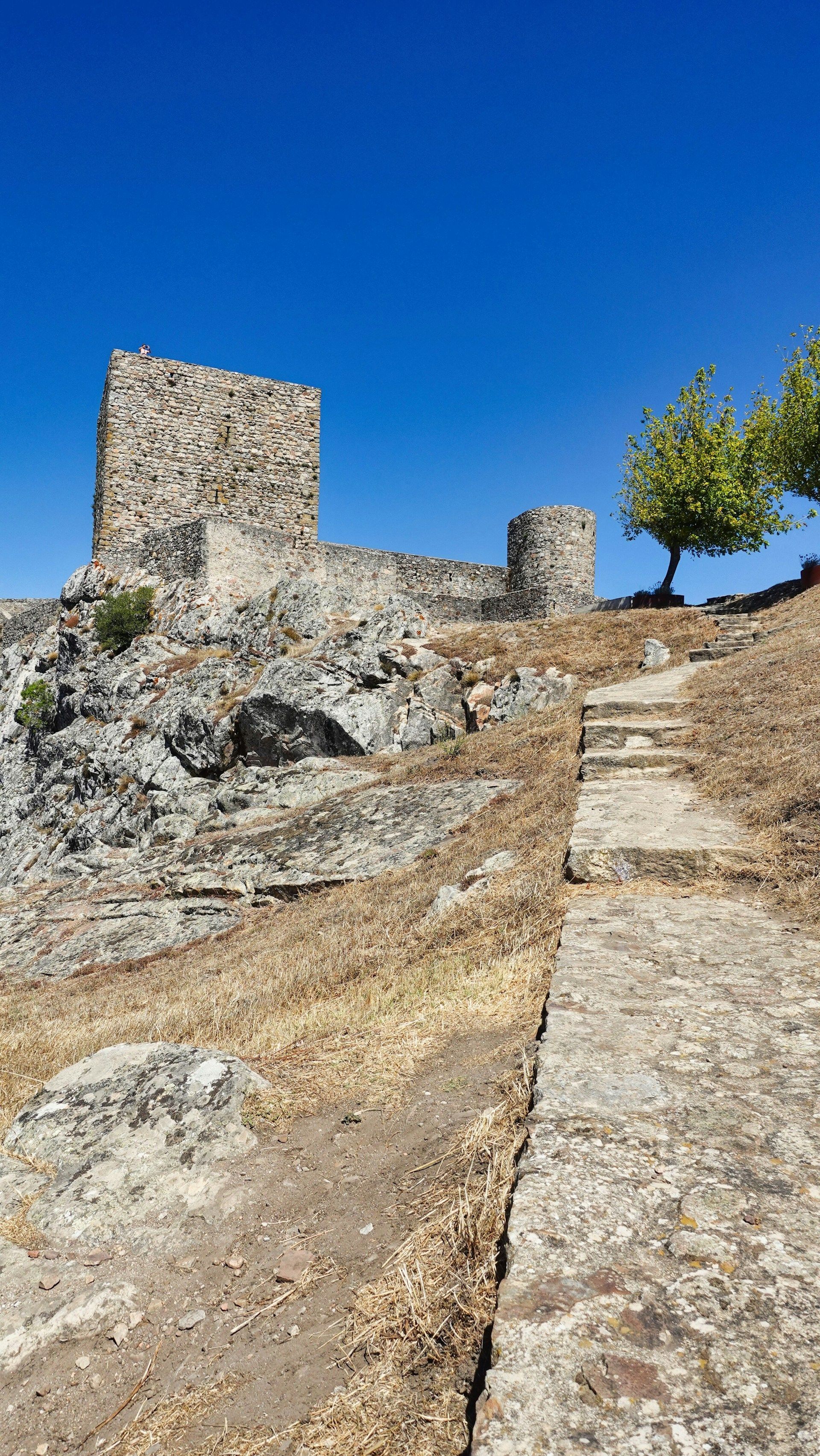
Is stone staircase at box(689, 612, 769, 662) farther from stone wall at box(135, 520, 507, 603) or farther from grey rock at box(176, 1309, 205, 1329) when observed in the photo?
grey rock at box(176, 1309, 205, 1329)

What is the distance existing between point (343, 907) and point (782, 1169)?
6564 millimetres

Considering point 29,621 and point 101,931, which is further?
point 29,621

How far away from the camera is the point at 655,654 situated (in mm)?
17016

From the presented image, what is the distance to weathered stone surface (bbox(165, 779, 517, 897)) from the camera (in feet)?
33.1

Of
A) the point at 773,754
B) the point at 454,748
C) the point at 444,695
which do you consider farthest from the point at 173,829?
the point at 773,754

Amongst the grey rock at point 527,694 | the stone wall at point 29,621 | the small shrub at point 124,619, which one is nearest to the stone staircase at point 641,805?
the grey rock at point 527,694

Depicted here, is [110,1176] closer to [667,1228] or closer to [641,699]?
[667,1228]

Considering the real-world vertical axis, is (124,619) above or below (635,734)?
above

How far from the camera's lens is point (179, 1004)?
21.5 ft

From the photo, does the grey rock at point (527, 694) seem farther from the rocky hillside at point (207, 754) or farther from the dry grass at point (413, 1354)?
the dry grass at point (413, 1354)

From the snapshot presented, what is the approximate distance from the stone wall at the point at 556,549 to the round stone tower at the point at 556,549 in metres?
0.02

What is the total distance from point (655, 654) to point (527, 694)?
2.87 m

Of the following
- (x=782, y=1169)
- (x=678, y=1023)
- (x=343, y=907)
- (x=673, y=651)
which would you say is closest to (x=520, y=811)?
(x=343, y=907)

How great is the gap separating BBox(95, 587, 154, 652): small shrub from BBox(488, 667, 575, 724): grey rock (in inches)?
464
